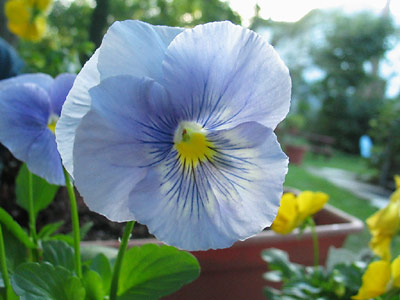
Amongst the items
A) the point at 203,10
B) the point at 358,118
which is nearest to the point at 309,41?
the point at 358,118

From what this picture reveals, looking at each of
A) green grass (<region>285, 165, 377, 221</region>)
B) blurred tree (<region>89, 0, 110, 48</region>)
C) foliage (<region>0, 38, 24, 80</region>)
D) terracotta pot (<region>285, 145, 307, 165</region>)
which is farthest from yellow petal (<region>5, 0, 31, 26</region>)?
terracotta pot (<region>285, 145, 307, 165</region>)

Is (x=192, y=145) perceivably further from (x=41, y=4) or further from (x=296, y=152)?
(x=296, y=152)

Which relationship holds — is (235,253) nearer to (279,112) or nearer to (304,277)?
(304,277)

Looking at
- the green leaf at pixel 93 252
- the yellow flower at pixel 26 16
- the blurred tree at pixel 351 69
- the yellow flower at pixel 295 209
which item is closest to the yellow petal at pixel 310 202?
the yellow flower at pixel 295 209

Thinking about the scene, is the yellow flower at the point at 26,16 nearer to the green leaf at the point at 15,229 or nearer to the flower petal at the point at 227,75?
the green leaf at the point at 15,229

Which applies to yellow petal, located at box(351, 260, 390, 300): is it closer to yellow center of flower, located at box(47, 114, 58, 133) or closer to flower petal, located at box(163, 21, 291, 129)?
flower petal, located at box(163, 21, 291, 129)

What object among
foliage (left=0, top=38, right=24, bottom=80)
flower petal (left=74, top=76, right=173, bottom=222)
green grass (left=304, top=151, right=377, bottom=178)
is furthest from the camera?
green grass (left=304, top=151, right=377, bottom=178)
